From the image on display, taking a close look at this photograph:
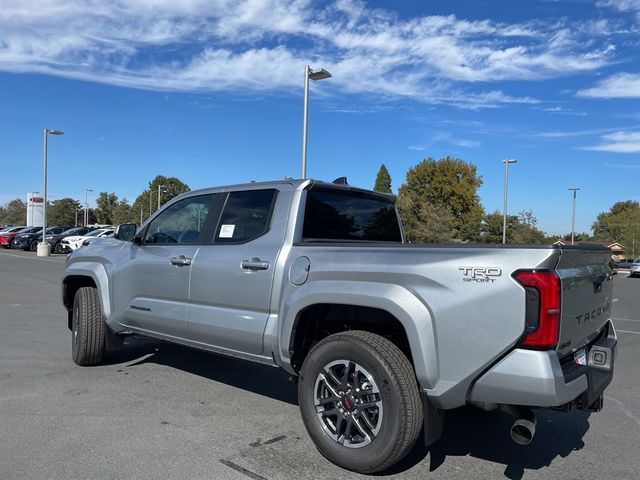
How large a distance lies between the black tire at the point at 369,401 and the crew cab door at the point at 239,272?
61cm

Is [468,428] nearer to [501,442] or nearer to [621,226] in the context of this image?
[501,442]

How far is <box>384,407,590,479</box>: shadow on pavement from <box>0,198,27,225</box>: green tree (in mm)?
112751

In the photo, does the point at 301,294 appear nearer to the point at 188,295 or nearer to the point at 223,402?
the point at 188,295

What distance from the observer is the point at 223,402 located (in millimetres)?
4824

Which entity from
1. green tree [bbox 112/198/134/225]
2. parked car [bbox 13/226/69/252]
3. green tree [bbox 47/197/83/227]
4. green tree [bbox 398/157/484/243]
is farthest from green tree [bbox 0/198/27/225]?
green tree [bbox 398/157/484/243]

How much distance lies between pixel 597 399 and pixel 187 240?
11.6 ft

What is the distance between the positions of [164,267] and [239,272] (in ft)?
3.47

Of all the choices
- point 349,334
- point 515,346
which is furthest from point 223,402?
point 515,346

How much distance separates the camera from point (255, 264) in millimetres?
4066

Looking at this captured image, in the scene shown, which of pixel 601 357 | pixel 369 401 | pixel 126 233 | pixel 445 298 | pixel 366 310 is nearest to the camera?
pixel 445 298

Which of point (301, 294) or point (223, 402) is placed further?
point (223, 402)

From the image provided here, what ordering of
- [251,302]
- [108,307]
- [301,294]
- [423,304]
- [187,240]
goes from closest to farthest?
[423,304], [301,294], [251,302], [187,240], [108,307]

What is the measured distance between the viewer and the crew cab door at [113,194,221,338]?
4688 mm

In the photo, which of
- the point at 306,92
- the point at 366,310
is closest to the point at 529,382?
the point at 366,310
